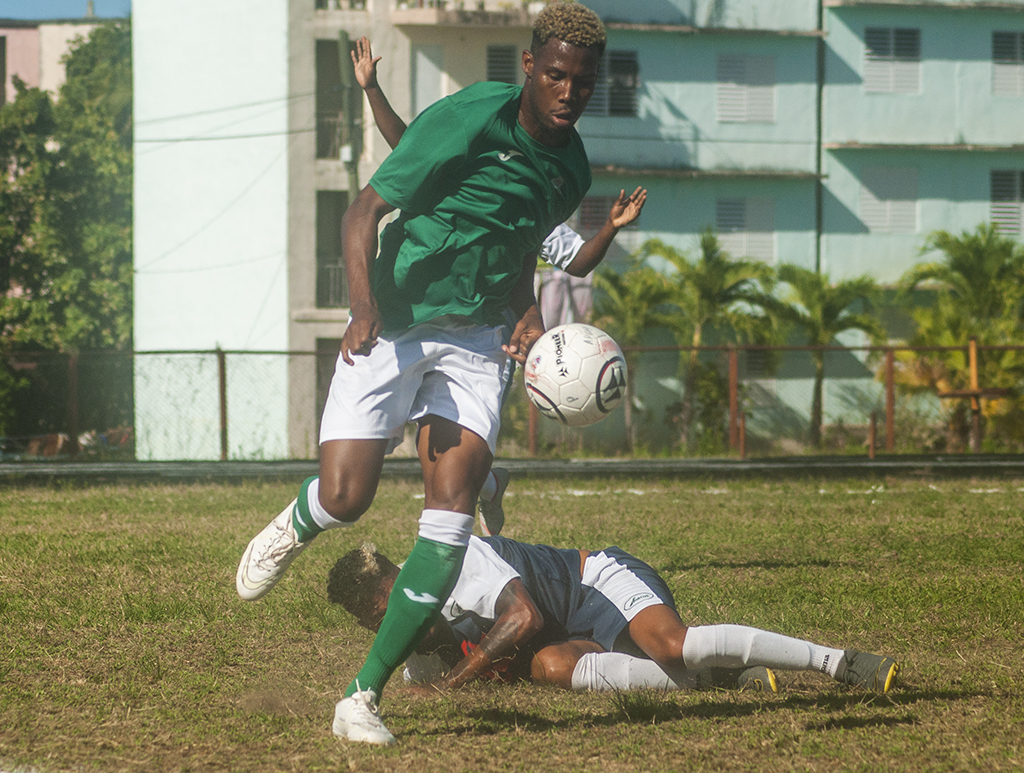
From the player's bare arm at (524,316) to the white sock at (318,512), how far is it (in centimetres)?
84

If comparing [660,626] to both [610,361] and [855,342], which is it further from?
[855,342]

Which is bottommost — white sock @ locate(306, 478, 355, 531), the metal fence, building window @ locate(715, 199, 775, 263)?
the metal fence

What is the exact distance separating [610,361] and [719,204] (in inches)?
968

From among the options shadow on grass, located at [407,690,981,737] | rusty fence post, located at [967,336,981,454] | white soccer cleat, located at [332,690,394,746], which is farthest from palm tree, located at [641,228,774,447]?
white soccer cleat, located at [332,690,394,746]

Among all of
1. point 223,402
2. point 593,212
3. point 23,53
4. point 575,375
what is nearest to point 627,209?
point 575,375

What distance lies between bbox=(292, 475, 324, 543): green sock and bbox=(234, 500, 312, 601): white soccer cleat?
0.02 m

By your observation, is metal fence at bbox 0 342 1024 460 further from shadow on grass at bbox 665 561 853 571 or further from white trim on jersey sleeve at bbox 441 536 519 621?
white trim on jersey sleeve at bbox 441 536 519 621

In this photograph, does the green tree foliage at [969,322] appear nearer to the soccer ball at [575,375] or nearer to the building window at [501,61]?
the building window at [501,61]

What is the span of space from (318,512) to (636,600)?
1.29 meters

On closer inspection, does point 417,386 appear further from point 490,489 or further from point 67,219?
point 67,219

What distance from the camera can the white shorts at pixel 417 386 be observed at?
147 inches

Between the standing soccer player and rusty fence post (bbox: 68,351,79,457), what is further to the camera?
rusty fence post (bbox: 68,351,79,457)

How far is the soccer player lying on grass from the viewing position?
3930mm

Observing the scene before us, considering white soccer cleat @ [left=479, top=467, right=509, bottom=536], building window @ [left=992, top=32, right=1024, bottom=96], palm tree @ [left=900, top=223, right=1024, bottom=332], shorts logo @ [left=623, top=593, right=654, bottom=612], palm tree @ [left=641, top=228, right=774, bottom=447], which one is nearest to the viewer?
shorts logo @ [left=623, top=593, right=654, bottom=612]
